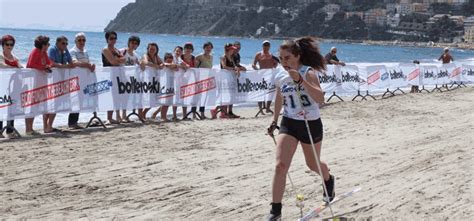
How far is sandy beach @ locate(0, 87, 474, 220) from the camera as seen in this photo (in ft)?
21.7

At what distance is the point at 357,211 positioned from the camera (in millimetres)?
6594

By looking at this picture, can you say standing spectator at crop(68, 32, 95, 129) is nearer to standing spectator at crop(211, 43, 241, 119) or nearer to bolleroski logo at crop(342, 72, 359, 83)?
standing spectator at crop(211, 43, 241, 119)

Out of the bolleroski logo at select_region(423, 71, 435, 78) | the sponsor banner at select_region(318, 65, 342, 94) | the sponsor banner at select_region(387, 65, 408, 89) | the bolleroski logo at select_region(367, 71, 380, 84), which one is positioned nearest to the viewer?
the sponsor banner at select_region(318, 65, 342, 94)

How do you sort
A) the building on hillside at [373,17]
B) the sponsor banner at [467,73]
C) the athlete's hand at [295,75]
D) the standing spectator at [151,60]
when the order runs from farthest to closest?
the building on hillside at [373,17] → the sponsor banner at [467,73] → the standing spectator at [151,60] → the athlete's hand at [295,75]

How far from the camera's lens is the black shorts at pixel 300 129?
235 inches

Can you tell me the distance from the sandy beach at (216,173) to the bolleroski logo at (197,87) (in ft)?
3.41

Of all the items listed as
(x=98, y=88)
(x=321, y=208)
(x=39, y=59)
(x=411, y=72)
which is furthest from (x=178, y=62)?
(x=411, y=72)

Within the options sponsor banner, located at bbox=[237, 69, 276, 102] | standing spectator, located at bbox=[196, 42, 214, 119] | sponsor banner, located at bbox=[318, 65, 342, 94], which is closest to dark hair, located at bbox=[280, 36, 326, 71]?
standing spectator, located at bbox=[196, 42, 214, 119]

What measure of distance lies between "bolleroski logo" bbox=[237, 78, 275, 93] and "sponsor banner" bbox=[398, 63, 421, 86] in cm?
842

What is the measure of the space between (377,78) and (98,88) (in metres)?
12.2

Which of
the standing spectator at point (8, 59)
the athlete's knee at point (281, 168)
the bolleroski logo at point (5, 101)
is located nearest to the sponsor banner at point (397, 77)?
the standing spectator at point (8, 59)

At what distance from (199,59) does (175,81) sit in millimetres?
1366

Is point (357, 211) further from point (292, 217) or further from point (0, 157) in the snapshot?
point (0, 157)

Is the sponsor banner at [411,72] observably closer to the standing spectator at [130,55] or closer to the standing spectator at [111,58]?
the standing spectator at [130,55]
